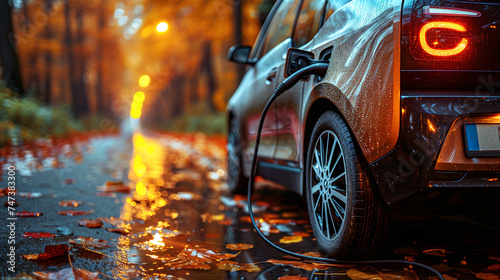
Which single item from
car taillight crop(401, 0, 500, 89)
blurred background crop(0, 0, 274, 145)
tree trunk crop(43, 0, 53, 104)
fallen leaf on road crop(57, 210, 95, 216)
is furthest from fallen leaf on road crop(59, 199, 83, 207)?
tree trunk crop(43, 0, 53, 104)

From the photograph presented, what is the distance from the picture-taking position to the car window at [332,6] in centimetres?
286

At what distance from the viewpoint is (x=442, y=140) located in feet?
6.81

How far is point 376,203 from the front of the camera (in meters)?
2.38

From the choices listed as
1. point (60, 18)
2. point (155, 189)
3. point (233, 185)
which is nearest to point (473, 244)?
point (233, 185)

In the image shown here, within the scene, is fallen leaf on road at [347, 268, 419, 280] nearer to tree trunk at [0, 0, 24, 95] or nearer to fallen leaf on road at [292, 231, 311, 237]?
fallen leaf on road at [292, 231, 311, 237]

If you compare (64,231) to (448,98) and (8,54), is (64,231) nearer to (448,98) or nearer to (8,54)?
(448,98)

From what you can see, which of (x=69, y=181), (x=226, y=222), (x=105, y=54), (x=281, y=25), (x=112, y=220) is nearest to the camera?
(x=112, y=220)

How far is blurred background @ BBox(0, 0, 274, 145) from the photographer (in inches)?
514

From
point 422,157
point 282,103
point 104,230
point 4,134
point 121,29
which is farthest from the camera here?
point 121,29

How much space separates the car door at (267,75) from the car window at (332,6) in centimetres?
54

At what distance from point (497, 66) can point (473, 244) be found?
1.40 meters

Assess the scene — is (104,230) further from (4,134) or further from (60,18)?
(60,18)

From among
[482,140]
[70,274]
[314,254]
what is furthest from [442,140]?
[70,274]

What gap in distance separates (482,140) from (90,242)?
2271mm
